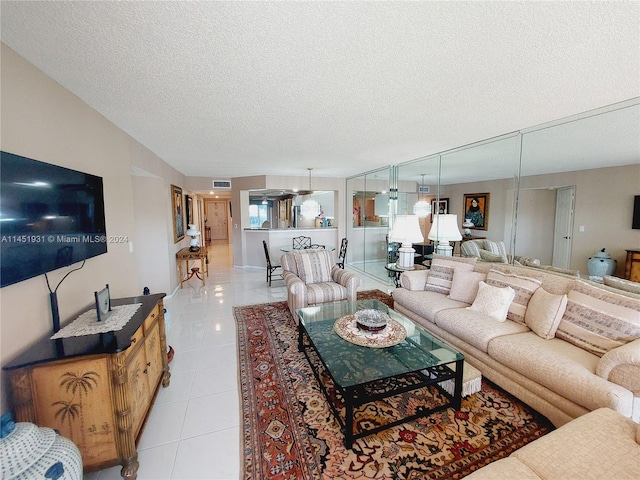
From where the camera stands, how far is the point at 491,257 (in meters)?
3.56

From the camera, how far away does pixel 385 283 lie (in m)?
5.50

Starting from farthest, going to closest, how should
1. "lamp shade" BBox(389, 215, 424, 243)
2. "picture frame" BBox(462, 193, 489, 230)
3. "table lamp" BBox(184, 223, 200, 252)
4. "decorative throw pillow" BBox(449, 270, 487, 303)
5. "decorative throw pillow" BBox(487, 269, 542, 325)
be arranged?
"table lamp" BBox(184, 223, 200, 252) < "picture frame" BBox(462, 193, 489, 230) < "lamp shade" BBox(389, 215, 424, 243) < "decorative throw pillow" BBox(449, 270, 487, 303) < "decorative throw pillow" BBox(487, 269, 542, 325)

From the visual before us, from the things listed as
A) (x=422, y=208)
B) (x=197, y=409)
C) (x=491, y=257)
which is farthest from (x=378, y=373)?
(x=422, y=208)

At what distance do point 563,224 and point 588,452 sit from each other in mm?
3481

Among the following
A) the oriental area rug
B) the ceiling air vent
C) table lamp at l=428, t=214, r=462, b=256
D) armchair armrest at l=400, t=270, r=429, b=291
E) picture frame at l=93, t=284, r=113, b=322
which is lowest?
the oriental area rug

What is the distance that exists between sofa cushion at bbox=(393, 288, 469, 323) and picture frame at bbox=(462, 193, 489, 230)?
178cm

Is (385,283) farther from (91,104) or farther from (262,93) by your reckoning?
(91,104)

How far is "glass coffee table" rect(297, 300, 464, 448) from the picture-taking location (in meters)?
1.73

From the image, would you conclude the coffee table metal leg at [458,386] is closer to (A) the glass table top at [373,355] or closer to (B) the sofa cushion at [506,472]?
(A) the glass table top at [373,355]

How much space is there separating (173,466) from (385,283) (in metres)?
4.57

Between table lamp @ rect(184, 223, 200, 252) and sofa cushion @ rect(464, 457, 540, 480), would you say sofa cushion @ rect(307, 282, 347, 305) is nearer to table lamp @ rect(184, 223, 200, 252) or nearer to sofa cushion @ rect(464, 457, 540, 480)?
sofa cushion @ rect(464, 457, 540, 480)

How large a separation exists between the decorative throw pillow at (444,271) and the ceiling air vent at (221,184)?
18.7ft

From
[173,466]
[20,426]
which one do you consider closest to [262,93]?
[20,426]

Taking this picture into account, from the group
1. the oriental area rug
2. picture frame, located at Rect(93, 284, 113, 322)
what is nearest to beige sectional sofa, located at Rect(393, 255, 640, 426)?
the oriental area rug
